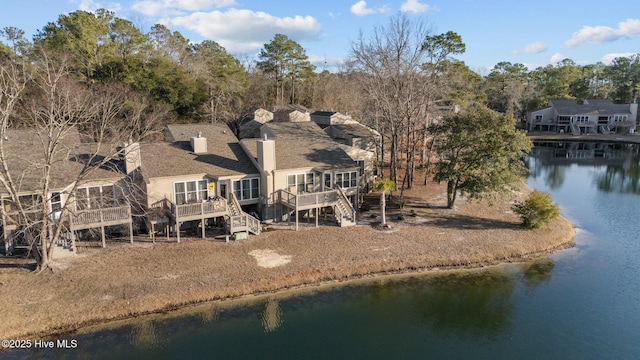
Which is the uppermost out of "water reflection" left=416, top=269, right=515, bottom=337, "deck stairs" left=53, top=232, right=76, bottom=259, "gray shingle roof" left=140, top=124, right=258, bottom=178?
"gray shingle roof" left=140, top=124, right=258, bottom=178

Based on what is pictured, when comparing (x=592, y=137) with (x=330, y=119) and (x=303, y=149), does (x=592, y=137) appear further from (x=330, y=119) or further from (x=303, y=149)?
(x=303, y=149)

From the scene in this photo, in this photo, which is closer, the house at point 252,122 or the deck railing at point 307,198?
the deck railing at point 307,198

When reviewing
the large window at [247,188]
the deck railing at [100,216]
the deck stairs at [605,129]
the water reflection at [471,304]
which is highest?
the deck stairs at [605,129]

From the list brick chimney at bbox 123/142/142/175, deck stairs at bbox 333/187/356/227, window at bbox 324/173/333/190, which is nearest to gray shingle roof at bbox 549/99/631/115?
window at bbox 324/173/333/190

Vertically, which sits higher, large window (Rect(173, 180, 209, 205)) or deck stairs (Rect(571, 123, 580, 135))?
deck stairs (Rect(571, 123, 580, 135))

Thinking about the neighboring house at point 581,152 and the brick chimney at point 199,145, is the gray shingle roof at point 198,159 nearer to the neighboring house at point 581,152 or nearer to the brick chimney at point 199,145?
the brick chimney at point 199,145

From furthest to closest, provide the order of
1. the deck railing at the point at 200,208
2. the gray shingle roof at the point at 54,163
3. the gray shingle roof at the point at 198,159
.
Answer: the gray shingle roof at the point at 198,159, the deck railing at the point at 200,208, the gray shingle roof at the point at 54,163

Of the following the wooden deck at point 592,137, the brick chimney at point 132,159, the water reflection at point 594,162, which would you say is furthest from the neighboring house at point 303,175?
the wooden deck at point 592,137

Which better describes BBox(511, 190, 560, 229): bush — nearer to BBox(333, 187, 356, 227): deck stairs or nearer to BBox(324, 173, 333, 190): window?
BBox(333, 187, 356, 227): deck stairs
